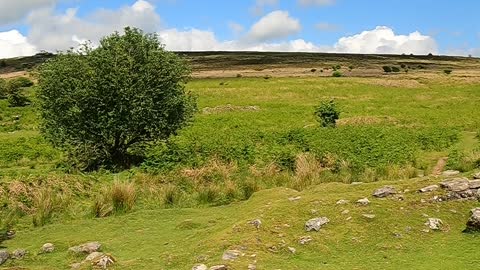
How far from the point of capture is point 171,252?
1087 cm

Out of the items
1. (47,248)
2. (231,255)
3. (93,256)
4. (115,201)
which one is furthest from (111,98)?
(231,255)

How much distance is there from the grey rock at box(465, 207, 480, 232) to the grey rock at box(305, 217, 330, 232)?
9.03 ft

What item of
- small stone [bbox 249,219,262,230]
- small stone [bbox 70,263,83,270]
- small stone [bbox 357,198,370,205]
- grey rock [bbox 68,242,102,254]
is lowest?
grey rock [bbox 68,242,102,254]

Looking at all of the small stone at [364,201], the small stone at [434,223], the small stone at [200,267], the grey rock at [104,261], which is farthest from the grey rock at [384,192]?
the grey rock at [104,261]

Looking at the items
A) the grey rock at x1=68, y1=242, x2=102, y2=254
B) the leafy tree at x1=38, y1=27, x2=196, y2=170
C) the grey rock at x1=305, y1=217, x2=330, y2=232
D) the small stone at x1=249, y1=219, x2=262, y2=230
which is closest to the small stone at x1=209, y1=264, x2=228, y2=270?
the small stone at x1=249, y1=219, x2=262, y2=230

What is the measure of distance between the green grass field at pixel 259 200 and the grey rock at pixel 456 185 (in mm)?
506

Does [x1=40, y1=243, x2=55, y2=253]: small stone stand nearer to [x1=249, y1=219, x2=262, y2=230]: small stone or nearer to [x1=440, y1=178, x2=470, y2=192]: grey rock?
[x1=249, y1=219, x2=262, y2=230]: small stone

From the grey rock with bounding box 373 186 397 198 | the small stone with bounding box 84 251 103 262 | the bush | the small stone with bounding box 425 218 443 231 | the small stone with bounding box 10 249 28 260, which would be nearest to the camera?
the small stone with bounding box 84 251 103 262

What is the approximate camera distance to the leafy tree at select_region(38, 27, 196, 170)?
2683 centimetres

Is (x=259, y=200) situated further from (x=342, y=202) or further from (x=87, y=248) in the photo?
(x=87, y=248)

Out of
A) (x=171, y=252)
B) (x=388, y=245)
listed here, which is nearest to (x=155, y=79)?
(x=171, y=252)

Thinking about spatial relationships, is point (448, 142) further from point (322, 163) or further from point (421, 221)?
point (421, 221)

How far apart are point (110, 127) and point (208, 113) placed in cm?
2443

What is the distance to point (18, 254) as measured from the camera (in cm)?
1167
